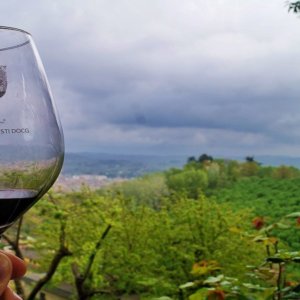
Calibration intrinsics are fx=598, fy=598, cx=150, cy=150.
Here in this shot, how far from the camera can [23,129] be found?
435 mm

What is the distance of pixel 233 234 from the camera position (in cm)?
473

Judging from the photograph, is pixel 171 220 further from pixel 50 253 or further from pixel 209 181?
pixel 209 181

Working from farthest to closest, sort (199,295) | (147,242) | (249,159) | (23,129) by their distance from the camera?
(249,159), (147,242), (199,295), (23,129)

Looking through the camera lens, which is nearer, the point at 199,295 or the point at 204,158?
the point at 199,295

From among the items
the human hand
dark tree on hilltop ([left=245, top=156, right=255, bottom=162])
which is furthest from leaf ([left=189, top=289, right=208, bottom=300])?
dark tree on hilltop ([left=245, top=156, right=255, bottom=162])

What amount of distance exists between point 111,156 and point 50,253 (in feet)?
13.4

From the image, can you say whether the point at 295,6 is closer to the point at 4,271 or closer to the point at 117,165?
the point at 4,271

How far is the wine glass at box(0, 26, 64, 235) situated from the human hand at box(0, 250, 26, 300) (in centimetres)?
2

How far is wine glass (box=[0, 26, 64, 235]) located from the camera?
43cm

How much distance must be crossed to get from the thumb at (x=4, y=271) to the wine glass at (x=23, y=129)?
24 mm

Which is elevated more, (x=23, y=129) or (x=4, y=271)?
(x=23, y=129)

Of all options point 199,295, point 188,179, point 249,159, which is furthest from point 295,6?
point 249,159

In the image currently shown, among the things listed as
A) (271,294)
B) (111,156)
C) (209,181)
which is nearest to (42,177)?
(271,294)

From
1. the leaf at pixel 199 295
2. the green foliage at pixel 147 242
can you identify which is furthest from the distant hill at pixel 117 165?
the leaf at pixel 199 295
